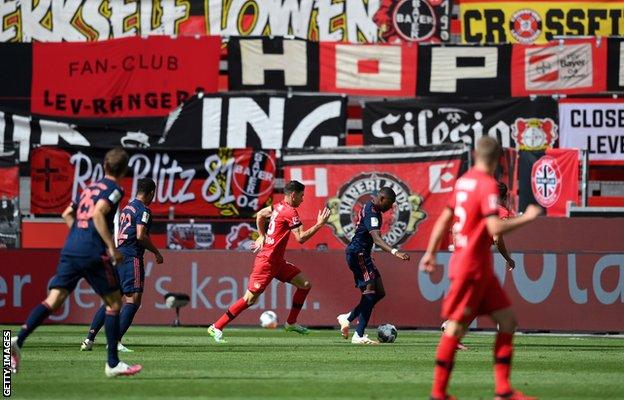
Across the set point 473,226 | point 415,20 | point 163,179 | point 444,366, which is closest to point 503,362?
point 444,366

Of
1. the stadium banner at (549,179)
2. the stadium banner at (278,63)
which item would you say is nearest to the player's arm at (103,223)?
the stadium banner at (549,179)

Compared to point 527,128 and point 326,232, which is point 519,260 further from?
point 527,128

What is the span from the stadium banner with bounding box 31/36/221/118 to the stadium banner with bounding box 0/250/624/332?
23.7 ft

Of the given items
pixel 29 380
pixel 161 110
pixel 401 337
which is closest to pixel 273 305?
pixel 401 337

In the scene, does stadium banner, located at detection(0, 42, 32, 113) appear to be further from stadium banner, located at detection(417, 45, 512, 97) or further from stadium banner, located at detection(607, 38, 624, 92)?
stadium banner, located at detection(607, 38, 624, 92)

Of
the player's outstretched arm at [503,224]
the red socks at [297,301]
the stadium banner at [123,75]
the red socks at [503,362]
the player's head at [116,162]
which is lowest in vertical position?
the red socks at [297,301]

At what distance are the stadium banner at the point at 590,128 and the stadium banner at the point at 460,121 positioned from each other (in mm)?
263

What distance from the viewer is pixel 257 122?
98.3ft

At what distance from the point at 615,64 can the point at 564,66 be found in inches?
46.8

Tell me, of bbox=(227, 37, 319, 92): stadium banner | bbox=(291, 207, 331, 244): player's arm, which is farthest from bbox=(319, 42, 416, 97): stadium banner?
bbox=(291, 207, 331, 244): player's arm

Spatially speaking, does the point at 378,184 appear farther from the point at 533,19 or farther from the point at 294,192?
the point at 294,192

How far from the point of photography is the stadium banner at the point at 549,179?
87.4 ft

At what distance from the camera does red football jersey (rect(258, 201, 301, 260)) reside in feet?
60.1

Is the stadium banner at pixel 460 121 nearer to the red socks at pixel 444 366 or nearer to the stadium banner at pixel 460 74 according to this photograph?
the stadium banner at pixel 460 74
